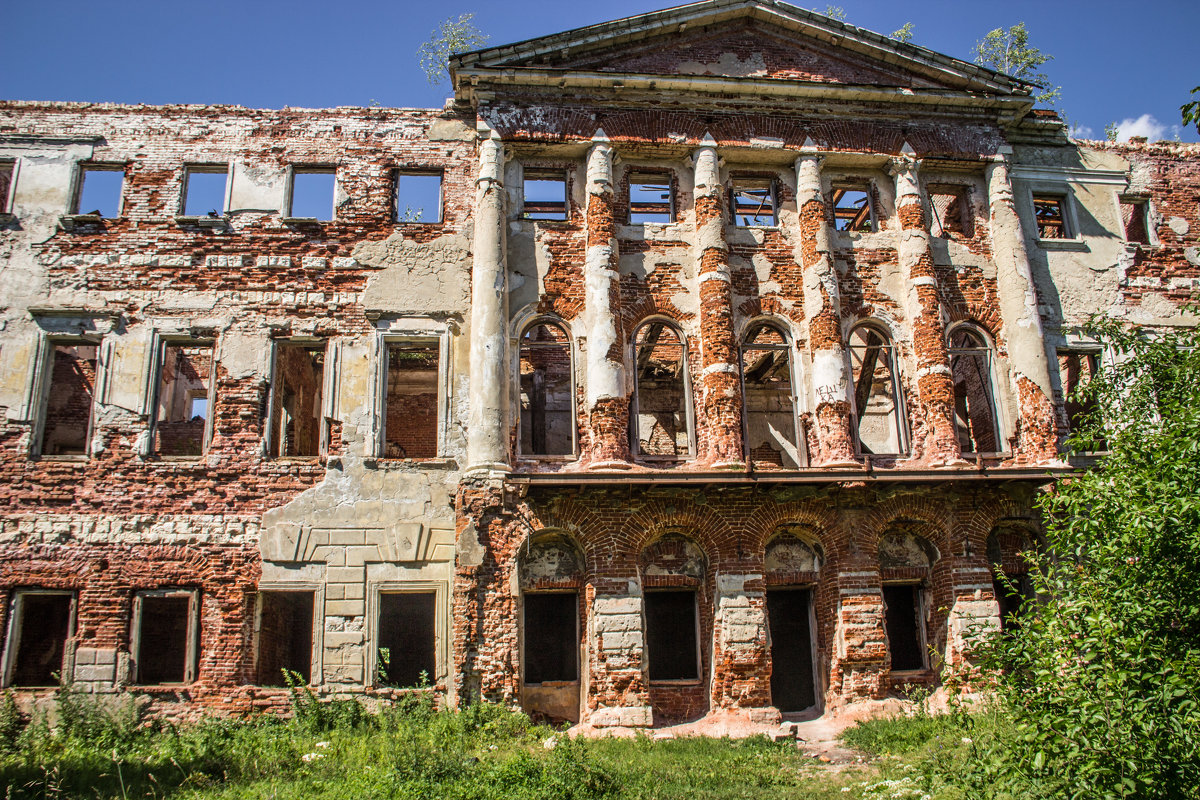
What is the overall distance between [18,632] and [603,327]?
31.4ft

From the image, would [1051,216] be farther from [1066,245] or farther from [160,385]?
[160,385]

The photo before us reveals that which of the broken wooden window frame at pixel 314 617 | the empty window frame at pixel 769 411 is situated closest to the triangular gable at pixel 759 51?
the empty window frame at pixel 769 411

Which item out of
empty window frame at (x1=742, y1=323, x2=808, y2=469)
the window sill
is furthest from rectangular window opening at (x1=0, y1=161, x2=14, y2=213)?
the window sill

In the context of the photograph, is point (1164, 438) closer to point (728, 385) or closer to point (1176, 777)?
point (1176, 777)

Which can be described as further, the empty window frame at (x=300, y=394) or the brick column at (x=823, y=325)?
the empty window frame at (x=300, y=394)

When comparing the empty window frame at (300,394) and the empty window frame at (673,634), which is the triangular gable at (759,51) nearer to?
the empty window frame at (300,394)

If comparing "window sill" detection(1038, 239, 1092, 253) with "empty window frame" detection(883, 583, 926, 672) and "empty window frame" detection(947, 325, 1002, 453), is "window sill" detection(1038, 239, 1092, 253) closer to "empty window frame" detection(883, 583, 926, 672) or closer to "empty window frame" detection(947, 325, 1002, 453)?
"empty window frame" detection(947, 325, 1002, 453)

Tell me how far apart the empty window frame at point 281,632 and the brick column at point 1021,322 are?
38.2 feet

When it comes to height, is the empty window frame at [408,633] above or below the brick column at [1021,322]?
below

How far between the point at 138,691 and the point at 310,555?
2916 mm

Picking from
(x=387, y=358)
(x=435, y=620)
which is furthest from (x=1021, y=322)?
(x=435, y=620)

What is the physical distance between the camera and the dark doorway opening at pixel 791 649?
13.7 metres

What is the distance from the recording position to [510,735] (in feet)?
38.1

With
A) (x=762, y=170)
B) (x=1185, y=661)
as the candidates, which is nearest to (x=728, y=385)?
(x=762, y=170)
